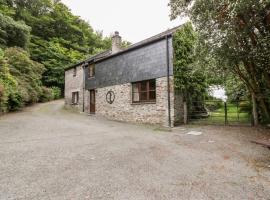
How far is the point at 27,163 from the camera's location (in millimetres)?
5043

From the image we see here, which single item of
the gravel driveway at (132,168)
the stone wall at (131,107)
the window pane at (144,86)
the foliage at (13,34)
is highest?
the foliage at (13,34)

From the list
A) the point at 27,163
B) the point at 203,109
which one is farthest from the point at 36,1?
the point at 27,163

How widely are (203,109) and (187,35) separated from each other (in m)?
5.16

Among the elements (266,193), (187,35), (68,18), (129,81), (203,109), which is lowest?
(266,193)

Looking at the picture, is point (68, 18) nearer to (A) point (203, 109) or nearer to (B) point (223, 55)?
(A) point (203, 109)

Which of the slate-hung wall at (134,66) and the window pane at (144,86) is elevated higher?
the slate-hung wall at (134,66)

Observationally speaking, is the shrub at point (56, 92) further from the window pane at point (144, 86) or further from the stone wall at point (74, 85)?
the window pane at point (144, 86)

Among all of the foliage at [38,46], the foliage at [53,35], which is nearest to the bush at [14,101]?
the foliage at [38,46]

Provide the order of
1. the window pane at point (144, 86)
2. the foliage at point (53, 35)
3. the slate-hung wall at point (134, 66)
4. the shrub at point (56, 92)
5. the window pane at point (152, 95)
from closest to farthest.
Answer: the slate-hung wall at point (134, 66)
the window pane at point (152, 95)
the window pane at point (144, 86)
the shrub at point (56, 92)
the foliage at point (53, 35)

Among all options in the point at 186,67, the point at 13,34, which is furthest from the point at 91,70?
the point at 13,34

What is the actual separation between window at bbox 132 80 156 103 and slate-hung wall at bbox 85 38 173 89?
360mm

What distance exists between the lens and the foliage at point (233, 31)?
7.13m

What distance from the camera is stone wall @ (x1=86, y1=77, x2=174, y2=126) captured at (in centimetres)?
1180

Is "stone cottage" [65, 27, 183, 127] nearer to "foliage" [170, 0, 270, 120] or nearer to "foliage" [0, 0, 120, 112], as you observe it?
"foliage" [170, 0, 270, 120]
